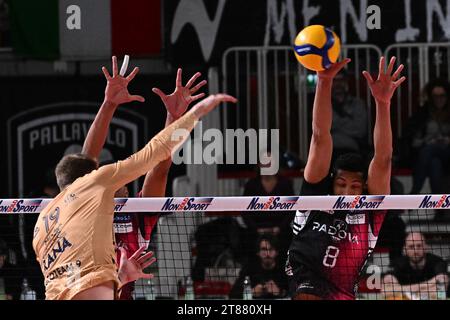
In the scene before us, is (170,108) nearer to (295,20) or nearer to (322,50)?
(322,50)

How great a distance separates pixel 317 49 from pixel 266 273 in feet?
13.9

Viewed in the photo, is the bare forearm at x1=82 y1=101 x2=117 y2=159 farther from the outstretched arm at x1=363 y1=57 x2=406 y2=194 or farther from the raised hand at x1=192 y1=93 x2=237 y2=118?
the outstretched arm at x1=363 y1=57 x2=406 y2=194

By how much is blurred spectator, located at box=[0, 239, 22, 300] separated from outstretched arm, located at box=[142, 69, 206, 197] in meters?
2.76

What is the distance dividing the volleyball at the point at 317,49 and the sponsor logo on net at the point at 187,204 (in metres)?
1.24

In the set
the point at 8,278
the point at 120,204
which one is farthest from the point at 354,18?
the point at 120,204

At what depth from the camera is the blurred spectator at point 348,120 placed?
12477 millimetres

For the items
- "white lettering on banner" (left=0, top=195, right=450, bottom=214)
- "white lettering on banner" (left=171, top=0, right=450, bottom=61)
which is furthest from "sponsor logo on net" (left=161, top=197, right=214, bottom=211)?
"white lettering on banner" (left=171, top=0, right=450, bottom=61)

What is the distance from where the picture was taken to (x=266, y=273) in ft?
36.1

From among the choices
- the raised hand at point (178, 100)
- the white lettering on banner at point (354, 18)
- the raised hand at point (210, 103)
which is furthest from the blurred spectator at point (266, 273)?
the raised hand at point (210, 103)

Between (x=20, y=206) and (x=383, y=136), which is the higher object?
(x=383, y=136)

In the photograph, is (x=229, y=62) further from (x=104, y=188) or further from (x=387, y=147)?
(x=104, y=188)

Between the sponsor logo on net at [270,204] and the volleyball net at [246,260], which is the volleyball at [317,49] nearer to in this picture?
the sponsor logo on net at [270,204]

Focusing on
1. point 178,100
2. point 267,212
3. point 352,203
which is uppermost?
point 178,100

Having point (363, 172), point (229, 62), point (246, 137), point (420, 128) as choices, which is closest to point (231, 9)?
point (229, 62)
